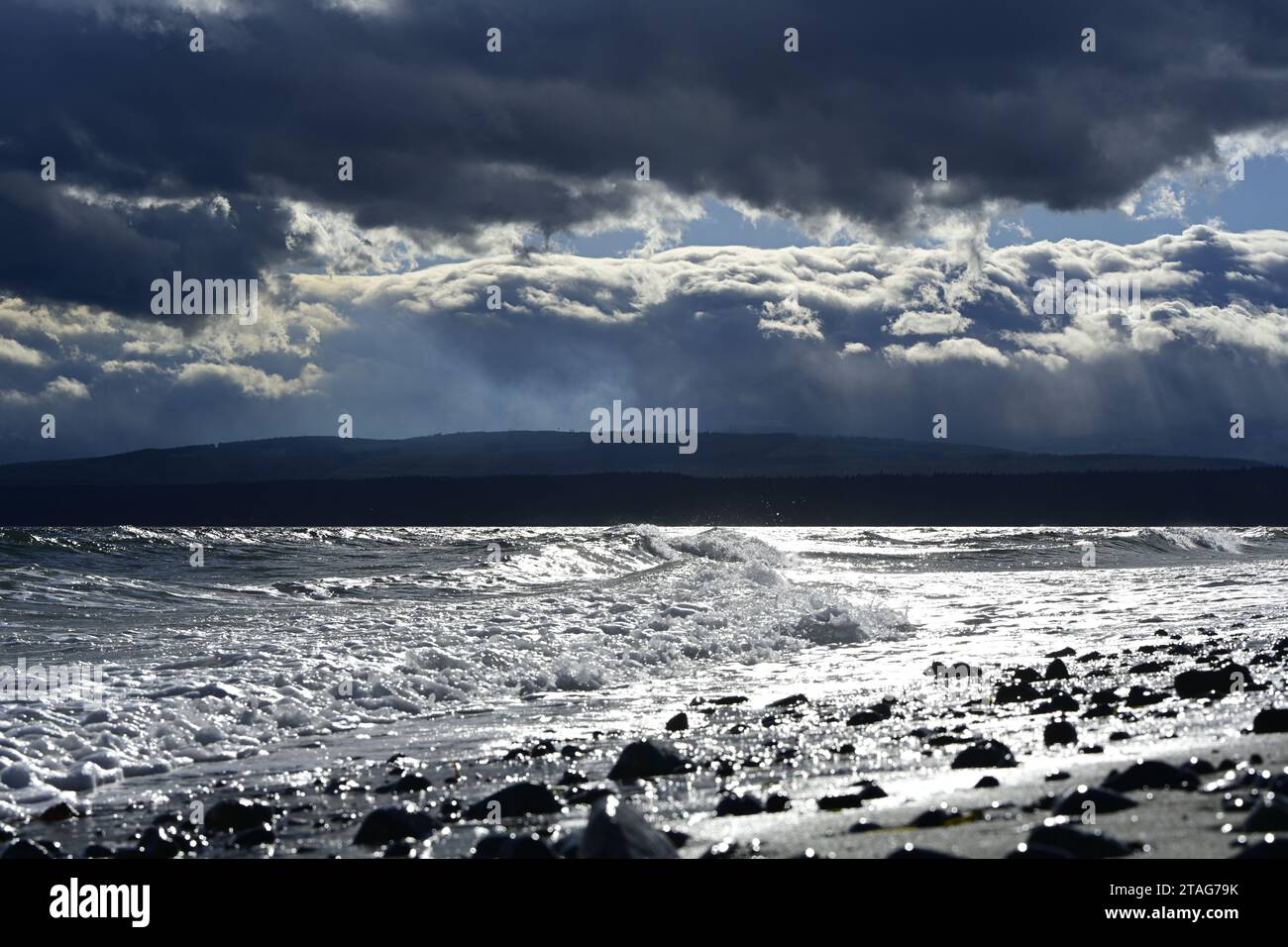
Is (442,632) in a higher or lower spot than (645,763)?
lower

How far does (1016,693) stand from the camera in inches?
427

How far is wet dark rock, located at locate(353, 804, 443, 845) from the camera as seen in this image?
5.99 meters

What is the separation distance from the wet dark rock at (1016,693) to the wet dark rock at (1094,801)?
5315 millimetres

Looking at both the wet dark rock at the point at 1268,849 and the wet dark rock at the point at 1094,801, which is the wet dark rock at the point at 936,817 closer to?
the wet dark rock at the point at 1094,801

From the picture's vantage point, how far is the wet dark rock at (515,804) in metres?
6.50

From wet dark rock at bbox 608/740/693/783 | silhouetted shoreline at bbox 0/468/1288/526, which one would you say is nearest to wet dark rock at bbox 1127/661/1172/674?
wet dark rock at bbox 608/740/693/783

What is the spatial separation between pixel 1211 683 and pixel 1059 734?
325 centimetres

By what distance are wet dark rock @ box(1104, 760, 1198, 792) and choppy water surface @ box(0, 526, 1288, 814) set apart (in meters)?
5.22

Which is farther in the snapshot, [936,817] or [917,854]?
[936,817]

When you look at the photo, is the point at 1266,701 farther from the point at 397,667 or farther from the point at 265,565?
the point at 265,565

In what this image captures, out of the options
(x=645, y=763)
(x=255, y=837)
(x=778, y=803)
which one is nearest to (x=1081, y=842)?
(x=778, y=803)

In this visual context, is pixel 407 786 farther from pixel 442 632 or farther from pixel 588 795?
pixel 442 632

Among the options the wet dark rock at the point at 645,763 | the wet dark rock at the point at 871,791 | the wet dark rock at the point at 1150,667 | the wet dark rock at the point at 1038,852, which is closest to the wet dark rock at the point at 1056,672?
the wet dark rock at the point at 1150,667
